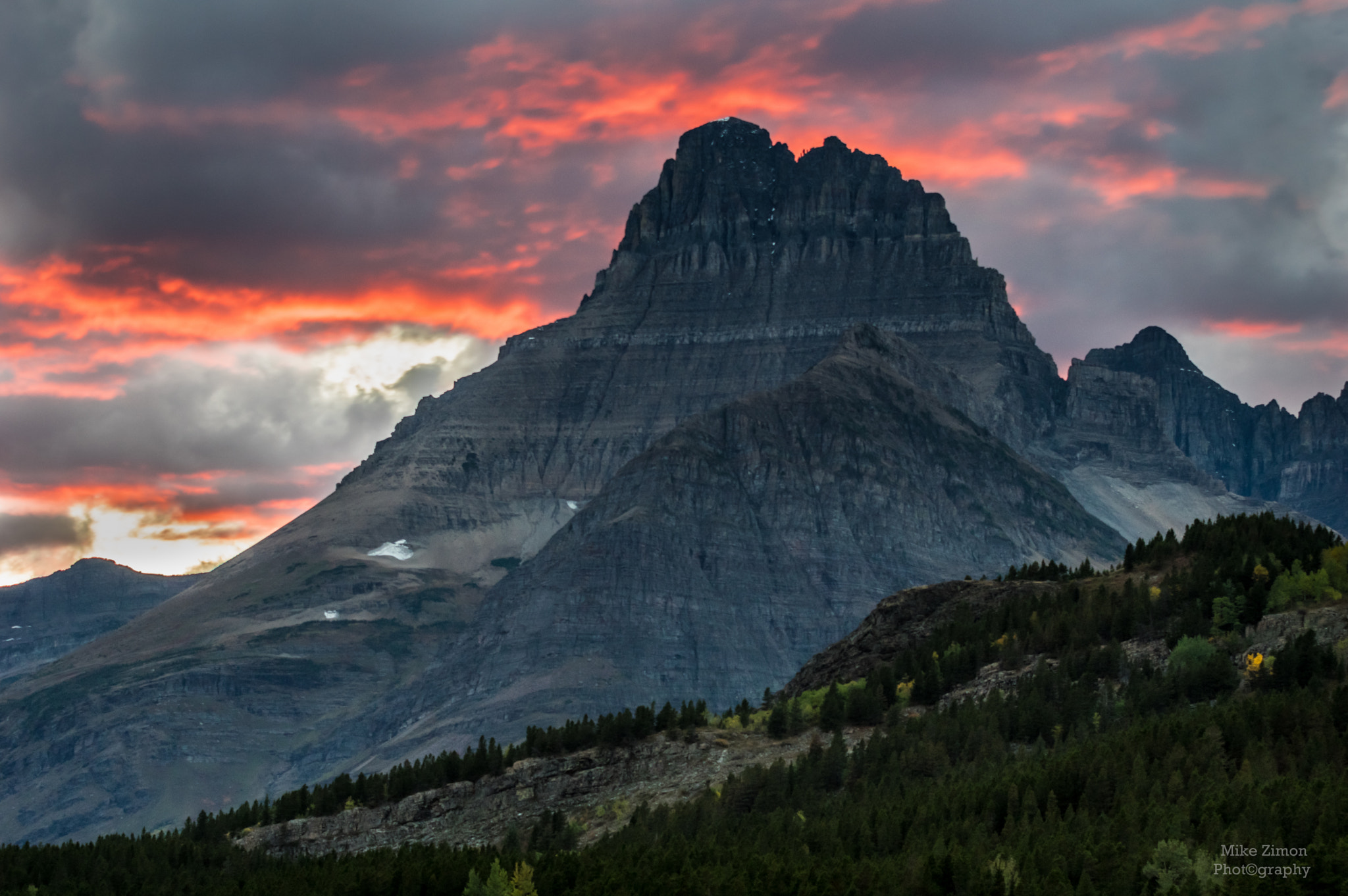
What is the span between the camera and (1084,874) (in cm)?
12912

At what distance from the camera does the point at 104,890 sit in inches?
7274

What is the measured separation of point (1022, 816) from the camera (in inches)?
6029

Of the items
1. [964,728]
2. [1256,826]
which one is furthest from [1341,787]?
[964,728]

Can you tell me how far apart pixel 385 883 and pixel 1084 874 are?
198 feet

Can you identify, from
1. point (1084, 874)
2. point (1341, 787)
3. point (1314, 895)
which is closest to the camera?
point (1314, 895)

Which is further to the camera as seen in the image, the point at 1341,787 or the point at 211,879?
the point at 211,879

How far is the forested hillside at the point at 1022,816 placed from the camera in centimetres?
13262

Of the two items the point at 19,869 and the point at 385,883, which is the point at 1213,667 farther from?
the point at 19,869

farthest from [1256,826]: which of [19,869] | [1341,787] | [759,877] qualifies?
[19,869]

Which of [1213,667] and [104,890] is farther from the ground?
[1213,667]

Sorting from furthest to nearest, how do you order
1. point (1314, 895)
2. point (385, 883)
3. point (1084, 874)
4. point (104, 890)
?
1. point (104, 890)
2. point (385, 883)
3. point (1084, 874)
4. point (1314, 895)

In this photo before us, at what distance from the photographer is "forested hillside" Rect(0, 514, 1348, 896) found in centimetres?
13262

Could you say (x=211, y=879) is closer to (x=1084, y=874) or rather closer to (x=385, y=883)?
(x=385, y=883)

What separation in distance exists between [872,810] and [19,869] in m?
92.0
